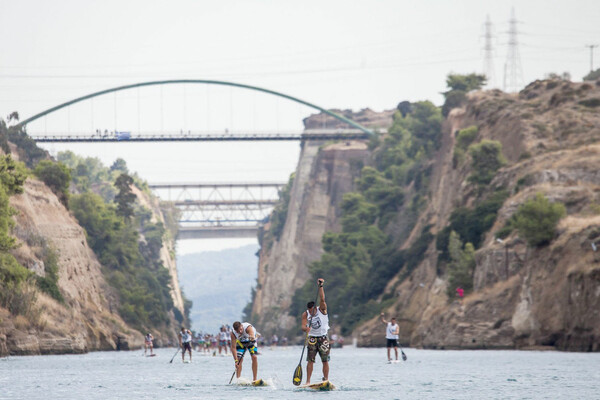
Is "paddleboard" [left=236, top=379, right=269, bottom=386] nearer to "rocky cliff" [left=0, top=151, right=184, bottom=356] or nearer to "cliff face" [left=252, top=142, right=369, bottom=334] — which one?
"rocky cliff" [left=0, top=151, right=184, bottom=356]

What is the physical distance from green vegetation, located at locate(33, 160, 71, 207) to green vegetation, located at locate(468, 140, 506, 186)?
4078 cm

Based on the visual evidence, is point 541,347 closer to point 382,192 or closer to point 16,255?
point 16,255

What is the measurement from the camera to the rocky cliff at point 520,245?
6356 centimetres

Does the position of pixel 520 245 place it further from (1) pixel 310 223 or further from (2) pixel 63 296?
(1) pixel 310 223

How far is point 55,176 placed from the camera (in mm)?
106625

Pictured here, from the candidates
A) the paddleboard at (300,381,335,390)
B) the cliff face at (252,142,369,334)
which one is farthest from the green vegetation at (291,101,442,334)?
the paddleboard at (300,381,335,390)

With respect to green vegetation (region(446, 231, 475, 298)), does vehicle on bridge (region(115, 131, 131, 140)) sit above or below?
above

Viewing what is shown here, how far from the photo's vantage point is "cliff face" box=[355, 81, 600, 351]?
6316 centimetres

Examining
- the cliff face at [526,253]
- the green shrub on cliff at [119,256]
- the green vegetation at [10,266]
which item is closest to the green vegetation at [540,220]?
the cliff face at [526,253]

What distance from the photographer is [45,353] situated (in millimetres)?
73812

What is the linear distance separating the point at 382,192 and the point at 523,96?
29.7 metres

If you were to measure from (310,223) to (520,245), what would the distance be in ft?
291

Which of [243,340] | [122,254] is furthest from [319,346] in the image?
[122,254]

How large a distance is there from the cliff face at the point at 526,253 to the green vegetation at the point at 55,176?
3302cm
